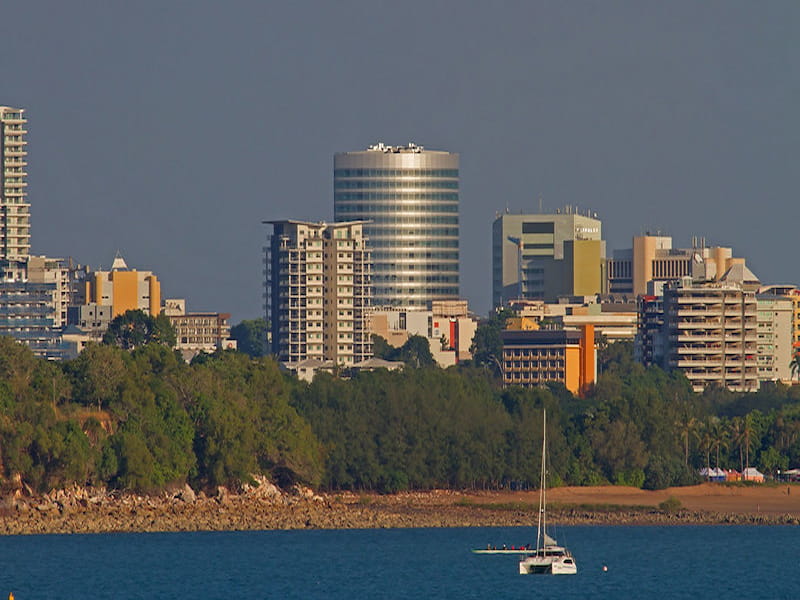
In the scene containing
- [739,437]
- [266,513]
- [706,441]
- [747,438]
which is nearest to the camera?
[266,513]

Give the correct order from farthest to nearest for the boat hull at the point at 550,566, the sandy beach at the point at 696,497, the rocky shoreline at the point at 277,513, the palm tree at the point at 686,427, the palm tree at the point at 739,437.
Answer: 1. the palm tree at the point at 739,437
2. the palm tree at the point at 686,427
3. the sandy beach at the point at 696,497
4. the rocky shoreline at the point at 277,513
5. the boat hull at the point at 550,566

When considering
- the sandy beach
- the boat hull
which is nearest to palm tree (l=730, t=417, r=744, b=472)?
the sandy beach

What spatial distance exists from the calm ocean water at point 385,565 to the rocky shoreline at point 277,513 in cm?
276

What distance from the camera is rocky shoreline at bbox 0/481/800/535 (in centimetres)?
14125

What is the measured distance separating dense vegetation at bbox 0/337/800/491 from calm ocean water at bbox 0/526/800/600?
8.95 m

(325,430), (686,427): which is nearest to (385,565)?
(325,430)

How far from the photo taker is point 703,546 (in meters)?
139

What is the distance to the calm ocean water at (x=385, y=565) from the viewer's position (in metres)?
113

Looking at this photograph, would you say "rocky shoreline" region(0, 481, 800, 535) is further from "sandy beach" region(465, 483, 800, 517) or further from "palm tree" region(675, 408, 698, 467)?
"palm tree" region(675, 408, 698, 467)

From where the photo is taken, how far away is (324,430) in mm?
167625

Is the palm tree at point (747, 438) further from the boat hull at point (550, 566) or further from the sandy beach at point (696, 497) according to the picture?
the boat hull at point (550, 566)

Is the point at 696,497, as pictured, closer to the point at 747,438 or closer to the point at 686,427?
the point at 686,427

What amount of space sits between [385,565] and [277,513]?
2582 centimetres

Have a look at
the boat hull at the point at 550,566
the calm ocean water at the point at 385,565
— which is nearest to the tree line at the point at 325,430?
the calm ocean water at the point at 385,565
